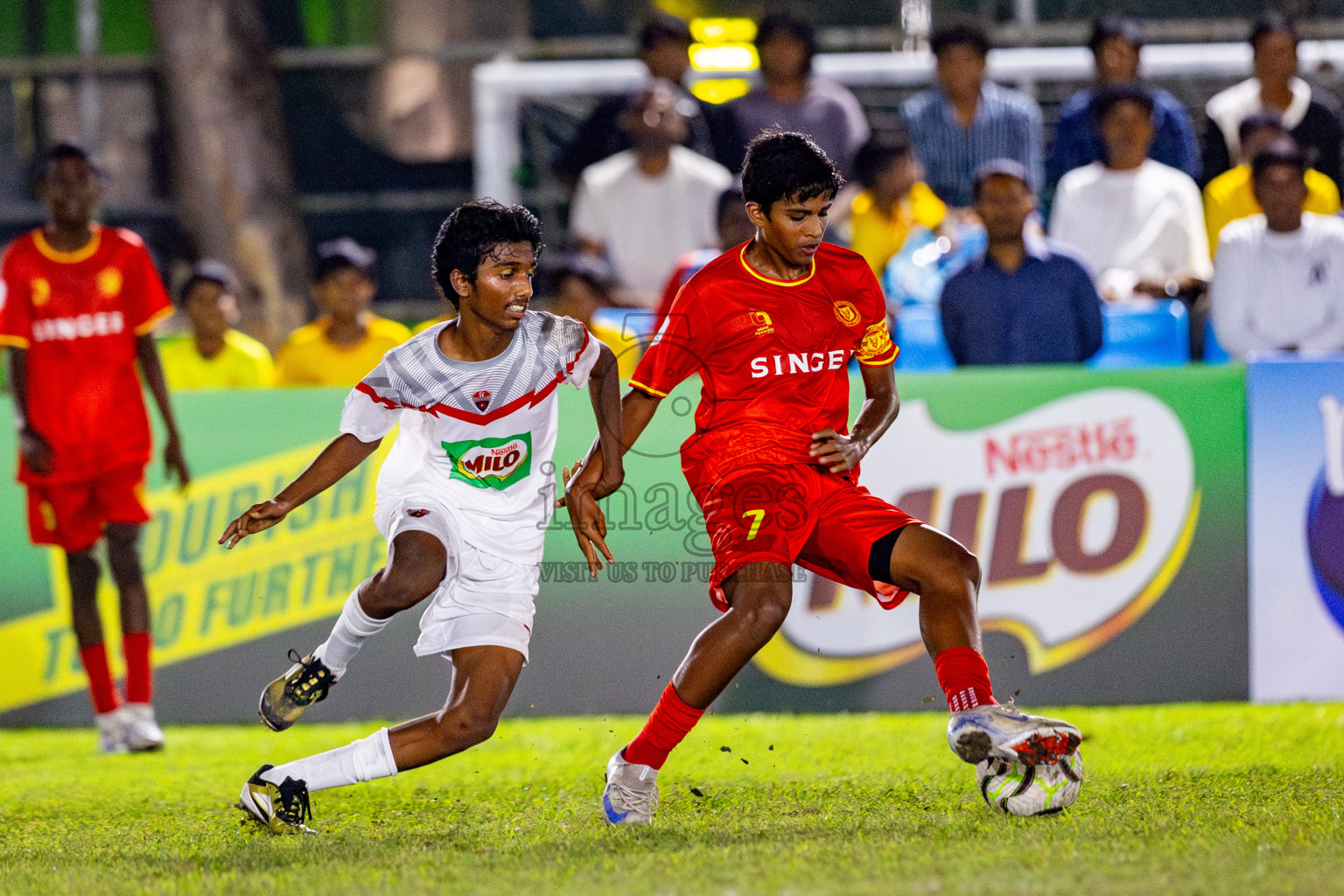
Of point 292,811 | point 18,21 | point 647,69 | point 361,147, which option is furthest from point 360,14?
point 292,811

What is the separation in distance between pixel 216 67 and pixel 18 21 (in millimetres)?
1680

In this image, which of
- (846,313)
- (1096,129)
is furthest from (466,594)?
(1096,129)

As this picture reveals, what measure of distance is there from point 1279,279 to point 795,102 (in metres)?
2.81

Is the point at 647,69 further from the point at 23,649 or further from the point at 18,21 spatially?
the point at 18,21

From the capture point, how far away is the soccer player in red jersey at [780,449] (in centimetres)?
456

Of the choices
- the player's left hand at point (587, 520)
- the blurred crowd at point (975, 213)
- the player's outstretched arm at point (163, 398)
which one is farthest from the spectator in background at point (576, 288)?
the player's left hand at point (587, 520)

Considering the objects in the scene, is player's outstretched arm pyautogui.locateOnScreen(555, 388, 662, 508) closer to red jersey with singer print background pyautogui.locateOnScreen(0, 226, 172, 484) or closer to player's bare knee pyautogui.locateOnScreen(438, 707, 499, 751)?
player's bare knee pyautogui.locateOnScreen(438, 707, 499, 751)

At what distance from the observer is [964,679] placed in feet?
14.7

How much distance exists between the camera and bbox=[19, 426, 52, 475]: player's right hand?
22.0 ft

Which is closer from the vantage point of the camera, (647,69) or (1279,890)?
(1279,890)

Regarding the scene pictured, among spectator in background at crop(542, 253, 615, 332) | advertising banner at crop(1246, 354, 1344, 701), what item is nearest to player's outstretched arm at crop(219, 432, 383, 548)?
spectator in background at crop(542, 253, 615, 332)

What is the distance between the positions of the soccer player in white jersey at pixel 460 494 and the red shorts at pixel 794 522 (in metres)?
0.35

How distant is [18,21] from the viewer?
13133 millimetres

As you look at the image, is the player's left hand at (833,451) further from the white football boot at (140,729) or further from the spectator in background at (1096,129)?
the spectator in background at (1096,129)
